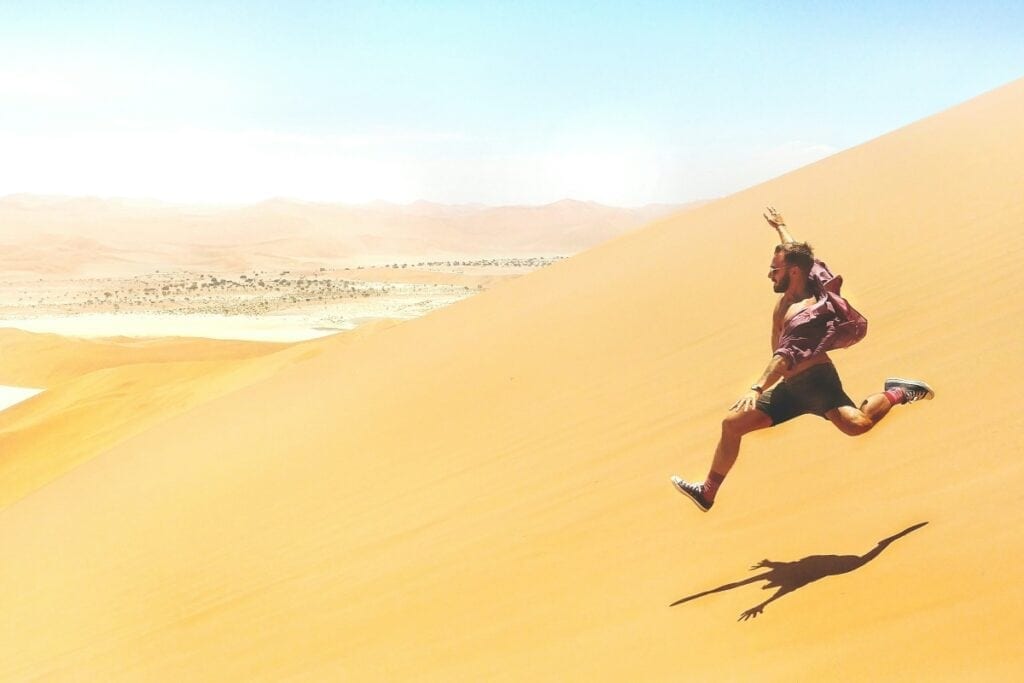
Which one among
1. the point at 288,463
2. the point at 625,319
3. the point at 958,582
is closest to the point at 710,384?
the point at 625,319

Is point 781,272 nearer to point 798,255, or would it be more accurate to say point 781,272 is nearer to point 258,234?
point 798,255

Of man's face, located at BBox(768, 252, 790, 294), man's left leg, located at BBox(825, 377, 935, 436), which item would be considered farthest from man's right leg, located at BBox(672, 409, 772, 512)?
man's face, located at BBox(768, 252, 790, 294)

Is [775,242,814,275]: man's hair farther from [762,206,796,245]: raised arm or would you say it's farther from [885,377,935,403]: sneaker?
[885,377,935,403]: sneaker

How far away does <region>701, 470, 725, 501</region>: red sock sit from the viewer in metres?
3.66

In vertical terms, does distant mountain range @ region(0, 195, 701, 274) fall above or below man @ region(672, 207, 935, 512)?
above

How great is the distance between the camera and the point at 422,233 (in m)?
156

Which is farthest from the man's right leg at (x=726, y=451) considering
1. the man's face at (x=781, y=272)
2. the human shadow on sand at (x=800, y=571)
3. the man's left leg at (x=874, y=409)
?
the man's face at (x=781, y=272)

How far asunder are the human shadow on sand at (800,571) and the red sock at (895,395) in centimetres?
44

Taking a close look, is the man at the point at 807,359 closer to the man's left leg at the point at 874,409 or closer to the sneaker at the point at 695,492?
the man's left leg at the point at 874,409

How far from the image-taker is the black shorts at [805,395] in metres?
3.36

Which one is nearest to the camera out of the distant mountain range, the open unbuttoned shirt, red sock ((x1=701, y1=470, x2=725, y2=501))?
the open unbuttoned shirt

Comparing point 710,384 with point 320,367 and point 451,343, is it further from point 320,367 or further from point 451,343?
point 320,367

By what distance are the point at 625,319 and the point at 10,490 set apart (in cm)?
908

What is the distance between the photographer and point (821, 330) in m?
3.31
